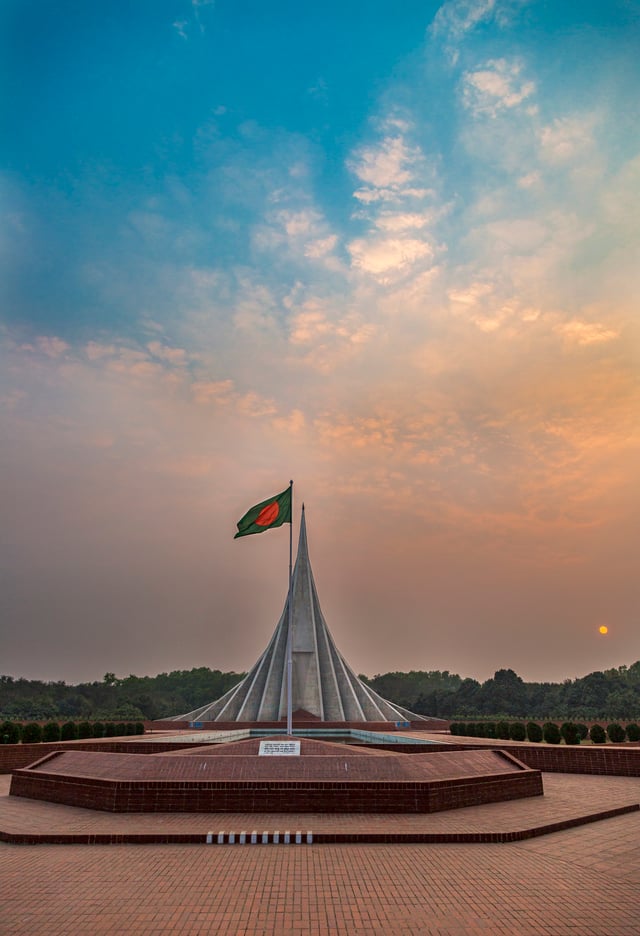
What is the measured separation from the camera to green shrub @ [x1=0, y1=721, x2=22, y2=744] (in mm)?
12848

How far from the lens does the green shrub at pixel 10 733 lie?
506 inches

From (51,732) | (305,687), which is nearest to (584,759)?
(51,732)

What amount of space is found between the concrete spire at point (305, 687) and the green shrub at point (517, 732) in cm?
694

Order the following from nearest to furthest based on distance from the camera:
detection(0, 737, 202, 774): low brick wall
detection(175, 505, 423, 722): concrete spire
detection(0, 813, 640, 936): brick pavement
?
1. detection(0, 813, 640, 936): brick pavement
2. detection(0, 737, 202, 774): low brick wall
3. detection(175, 505, 423, 722): concrete spire

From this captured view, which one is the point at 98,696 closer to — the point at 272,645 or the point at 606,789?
the point at 272,645

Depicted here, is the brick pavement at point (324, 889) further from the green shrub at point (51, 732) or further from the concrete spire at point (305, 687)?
the concrete spire at point (305, 687)

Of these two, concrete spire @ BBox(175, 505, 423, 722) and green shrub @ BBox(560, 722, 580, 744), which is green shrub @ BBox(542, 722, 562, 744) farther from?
concrete spire @ BBox(175, 505, 423, 722)

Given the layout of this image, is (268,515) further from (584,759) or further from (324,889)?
(324,889)

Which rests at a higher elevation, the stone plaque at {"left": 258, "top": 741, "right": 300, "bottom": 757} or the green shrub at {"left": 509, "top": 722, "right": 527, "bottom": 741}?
the stone plaque at {"left": 258, "top": 741, "right": 300, "bottom": 757}

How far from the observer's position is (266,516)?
12344 millimetres

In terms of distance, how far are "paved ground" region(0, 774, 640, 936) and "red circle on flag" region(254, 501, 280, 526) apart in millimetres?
6567

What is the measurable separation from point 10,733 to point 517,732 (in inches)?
471

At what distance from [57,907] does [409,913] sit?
7.63ft

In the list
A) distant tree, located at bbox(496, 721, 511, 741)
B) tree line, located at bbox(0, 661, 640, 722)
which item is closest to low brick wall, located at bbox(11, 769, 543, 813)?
distant tree, located at bbox(496, 721, 511, 741)
